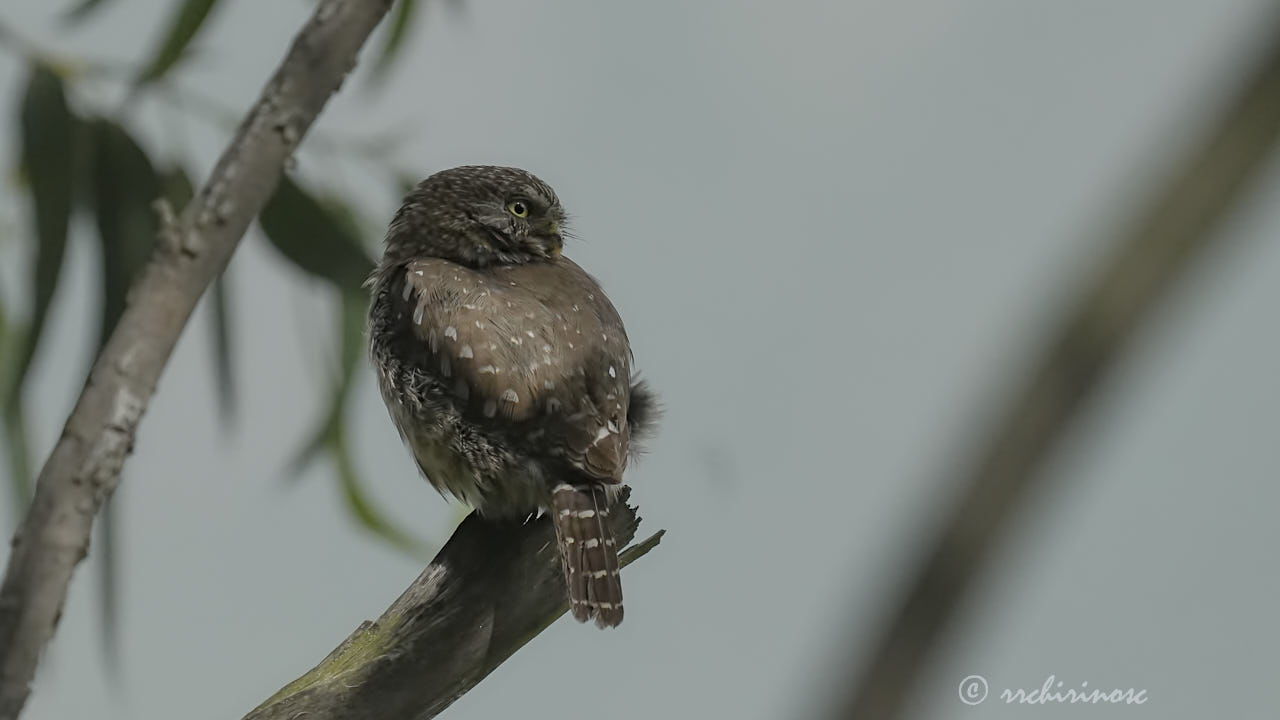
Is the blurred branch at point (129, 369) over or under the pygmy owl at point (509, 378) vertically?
over

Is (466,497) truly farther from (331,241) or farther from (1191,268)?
(1191,268)

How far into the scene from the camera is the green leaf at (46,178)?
152 inches

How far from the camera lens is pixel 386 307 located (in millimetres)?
4004

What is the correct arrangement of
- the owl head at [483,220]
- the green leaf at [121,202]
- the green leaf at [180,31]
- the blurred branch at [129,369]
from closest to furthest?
the blurred branch at [129,369]
the green leaf at [180,31]
the green leaf at [121,202]
the owl head at [483,220]

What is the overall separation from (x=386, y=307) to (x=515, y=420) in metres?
0.59

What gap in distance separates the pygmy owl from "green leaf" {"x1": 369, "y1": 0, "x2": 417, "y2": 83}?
107 cm

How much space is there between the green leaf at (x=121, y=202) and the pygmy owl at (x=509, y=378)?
0.63 meters

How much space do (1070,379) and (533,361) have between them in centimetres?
305

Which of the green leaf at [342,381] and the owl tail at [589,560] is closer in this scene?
the owl tail at [589,560]

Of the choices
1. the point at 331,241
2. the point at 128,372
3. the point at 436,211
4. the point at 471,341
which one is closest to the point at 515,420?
the point at 471,341

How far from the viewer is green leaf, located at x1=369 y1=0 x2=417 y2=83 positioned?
5094 millimetres

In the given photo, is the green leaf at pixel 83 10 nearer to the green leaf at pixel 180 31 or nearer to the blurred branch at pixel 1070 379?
the green leaf at pixel 180 31

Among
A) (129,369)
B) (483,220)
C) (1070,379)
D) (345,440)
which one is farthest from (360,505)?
(1070,379)

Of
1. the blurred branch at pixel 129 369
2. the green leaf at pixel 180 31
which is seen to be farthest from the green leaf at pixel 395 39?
the blurred branch at pixel 129 369
